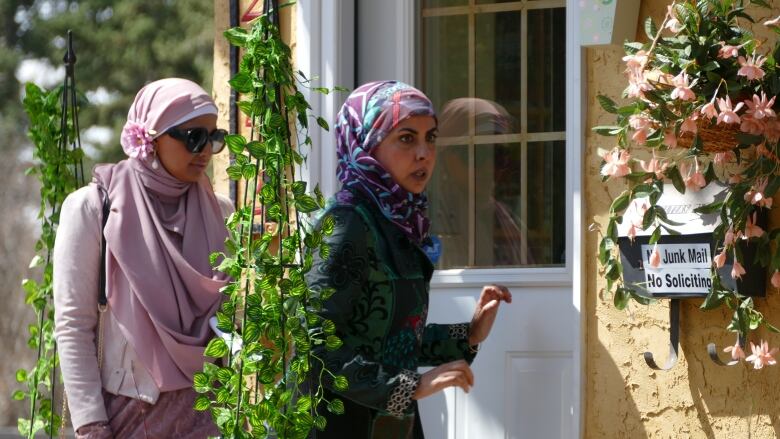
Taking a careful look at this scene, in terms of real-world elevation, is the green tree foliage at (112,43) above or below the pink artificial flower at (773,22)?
above

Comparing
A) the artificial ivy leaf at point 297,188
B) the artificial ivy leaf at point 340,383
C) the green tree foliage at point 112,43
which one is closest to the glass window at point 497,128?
the artificial ivy leaf at point 340,383

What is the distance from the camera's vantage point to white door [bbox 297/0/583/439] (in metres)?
3.98

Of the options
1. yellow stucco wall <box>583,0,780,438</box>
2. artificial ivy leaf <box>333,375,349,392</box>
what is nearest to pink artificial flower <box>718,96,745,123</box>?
yellow stucco wall <box>583,0,780,438</box>

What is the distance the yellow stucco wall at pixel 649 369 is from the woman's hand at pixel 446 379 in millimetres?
845

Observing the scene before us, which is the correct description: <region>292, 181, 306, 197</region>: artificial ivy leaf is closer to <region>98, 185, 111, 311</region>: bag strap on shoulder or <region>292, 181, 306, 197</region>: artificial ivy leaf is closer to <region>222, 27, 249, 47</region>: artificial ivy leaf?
<region>222, 27, 249, 47</region>: artificial ivy leaf

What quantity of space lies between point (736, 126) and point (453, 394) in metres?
1.38

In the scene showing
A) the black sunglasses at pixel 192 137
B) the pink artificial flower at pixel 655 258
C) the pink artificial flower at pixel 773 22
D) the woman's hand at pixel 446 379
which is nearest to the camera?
the woman's hand at pixel 446 379

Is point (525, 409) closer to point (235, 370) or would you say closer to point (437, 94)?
point (437, 94)

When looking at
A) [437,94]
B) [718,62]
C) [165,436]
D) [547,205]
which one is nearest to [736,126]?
[718,62]

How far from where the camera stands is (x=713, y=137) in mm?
3268

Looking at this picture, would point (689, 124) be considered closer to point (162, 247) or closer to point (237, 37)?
point (237, 37)

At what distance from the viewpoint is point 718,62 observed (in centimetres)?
321

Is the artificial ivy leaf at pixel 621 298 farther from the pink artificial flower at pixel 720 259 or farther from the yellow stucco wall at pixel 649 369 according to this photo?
the pink artificial flower at pixel 720 259

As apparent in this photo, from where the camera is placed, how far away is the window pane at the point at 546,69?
4125 mm
